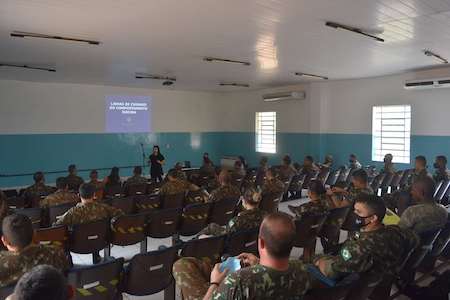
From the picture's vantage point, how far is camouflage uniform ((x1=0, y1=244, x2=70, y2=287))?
2.46m

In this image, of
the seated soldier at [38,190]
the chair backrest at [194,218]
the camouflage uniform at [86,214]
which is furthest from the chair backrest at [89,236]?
the seated soldier at [38,190]

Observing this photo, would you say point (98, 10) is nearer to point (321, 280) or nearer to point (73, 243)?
point (73, 243)

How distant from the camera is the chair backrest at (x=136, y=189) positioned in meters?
7.00

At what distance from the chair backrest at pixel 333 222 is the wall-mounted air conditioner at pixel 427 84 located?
6.37 metres

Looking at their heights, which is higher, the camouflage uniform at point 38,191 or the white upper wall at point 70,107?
the white upper wall at point 70,107

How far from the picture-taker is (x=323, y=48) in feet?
23.1

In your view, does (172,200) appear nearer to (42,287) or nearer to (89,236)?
(89,236)

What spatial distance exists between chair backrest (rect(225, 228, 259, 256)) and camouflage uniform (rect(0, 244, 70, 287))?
4.51 feet

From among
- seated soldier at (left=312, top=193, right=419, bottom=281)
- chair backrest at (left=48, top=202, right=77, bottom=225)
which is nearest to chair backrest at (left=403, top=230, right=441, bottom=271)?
seated soldier at (left=312, top=193, right=419, bottom=281)

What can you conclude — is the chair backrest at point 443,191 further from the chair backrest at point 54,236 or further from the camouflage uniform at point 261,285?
the chair backrest at point 54,236

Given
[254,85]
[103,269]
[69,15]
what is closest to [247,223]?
[103,269]

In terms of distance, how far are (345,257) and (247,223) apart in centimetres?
121

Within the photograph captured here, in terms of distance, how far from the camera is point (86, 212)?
14.1ft

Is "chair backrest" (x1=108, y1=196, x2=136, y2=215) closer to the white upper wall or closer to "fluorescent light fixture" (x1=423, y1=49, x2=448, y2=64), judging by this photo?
"fluorescent light fixture" (x1=423, y1=49, x2=448, y2=64)
